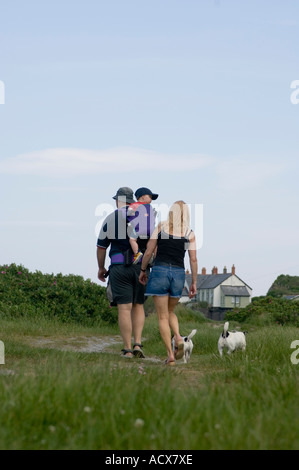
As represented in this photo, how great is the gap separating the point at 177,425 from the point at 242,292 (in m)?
69.8

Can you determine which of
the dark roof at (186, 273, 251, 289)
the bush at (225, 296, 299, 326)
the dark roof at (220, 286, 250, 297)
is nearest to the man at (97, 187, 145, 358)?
the bush at (225, 296, 299, 326)

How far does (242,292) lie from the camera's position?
7206 cm

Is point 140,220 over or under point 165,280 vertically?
over

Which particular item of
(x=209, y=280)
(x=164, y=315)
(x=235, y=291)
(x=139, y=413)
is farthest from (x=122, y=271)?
(x=209, y=280)

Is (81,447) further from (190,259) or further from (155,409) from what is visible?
(190,259)

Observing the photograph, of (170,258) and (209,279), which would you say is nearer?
(170,258)

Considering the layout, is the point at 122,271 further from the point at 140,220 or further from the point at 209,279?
the point at 209,279

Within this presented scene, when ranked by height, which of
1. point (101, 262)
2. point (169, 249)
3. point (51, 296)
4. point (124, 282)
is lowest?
point (51, 296)

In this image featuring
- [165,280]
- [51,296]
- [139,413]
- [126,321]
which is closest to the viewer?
[139,413]

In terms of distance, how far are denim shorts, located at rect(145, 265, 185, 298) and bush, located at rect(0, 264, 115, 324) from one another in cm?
678

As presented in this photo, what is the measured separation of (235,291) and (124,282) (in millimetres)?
64535

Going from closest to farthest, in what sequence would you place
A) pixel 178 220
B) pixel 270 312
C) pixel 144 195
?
1. pixel 178 220
2. pixel 144 195
3. pixel 270 312

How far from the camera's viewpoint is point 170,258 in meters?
7.50

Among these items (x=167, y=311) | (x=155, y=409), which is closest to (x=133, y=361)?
(x=167, y=311)
